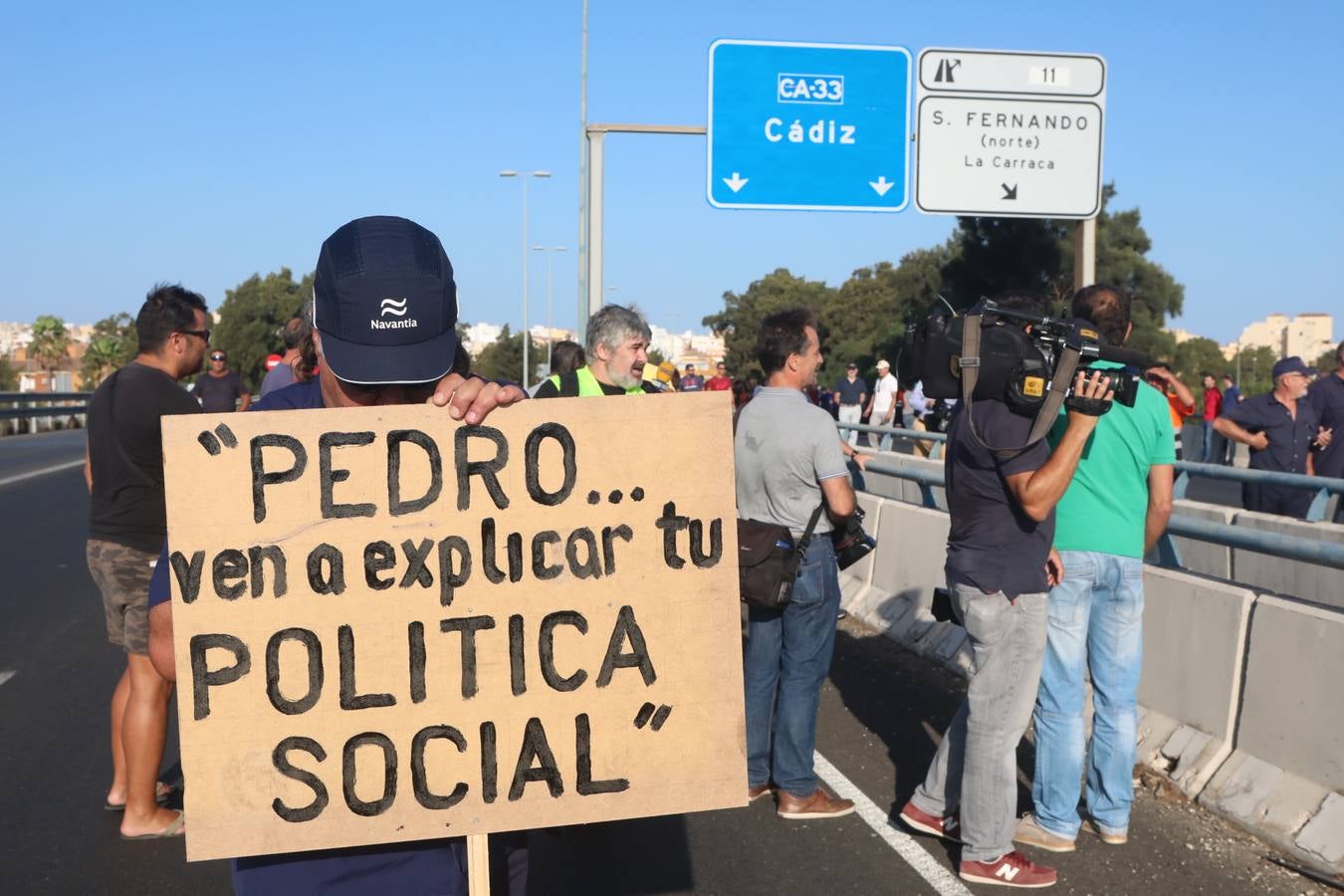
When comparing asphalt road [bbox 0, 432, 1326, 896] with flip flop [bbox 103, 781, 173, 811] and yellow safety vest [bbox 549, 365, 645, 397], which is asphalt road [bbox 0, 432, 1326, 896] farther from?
yellow safety vest [bbox 549, 365, 645, 397]

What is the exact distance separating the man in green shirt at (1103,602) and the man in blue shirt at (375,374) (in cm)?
308

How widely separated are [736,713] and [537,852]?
108 inches

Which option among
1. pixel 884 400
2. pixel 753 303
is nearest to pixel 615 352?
pixel 884 400

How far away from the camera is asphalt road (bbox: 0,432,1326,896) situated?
4906mm

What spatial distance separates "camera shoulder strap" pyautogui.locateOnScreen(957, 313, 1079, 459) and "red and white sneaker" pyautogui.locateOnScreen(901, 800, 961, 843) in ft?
5.63

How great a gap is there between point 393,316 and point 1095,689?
3853 millimetres

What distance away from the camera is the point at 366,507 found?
2.62 m

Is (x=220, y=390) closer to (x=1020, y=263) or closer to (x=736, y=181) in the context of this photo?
(x=736, y=181)

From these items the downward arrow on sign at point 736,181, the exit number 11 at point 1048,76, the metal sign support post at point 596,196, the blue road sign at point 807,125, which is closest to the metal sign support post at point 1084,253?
the exit number 11 at point 1048,76

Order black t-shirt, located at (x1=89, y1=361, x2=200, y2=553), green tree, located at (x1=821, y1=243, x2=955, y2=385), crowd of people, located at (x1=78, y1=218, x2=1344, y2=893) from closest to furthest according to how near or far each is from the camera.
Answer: crowd of people, located at (x1=78, y1=218, x2=1344, y2=893)
black t-shirt, located at (x1=89, y1=361, x2=200, y2=553)
green tree, located at (x1=821, y1=243, x2=955, y2=385)

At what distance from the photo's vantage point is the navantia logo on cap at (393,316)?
7.96 ft

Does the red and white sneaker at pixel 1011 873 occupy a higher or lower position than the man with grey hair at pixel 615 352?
lower

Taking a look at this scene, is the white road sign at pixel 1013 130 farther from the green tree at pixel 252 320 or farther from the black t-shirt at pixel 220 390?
the green tree at pixel 252 320

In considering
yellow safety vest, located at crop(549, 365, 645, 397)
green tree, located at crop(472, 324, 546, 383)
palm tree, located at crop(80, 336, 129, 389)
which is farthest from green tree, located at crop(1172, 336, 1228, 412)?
palm tree, located at crop(80, 336, 129, 389)
